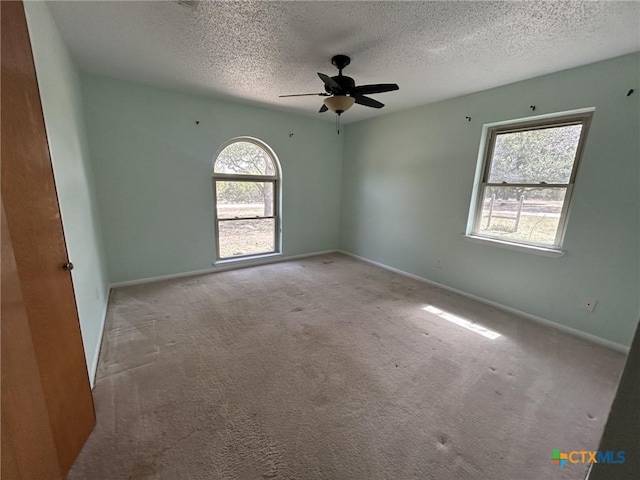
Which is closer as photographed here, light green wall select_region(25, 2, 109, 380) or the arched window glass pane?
light green wall select_region(25, 2, 109, 380)

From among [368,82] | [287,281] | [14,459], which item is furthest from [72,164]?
[368,82]

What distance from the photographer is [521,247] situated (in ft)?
9.38

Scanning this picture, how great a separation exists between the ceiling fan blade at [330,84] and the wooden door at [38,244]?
1686mm

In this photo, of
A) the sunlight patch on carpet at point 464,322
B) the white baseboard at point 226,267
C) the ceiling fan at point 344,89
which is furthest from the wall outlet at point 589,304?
the white baseboard at point 226,267

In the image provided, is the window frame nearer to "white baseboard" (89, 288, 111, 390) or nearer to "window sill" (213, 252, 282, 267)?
"window sill" (213, 252, 282, 267)

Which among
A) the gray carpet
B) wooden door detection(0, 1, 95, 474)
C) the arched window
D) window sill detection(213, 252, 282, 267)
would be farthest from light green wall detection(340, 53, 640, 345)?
wooden door detection(0, 1, 95, 474)

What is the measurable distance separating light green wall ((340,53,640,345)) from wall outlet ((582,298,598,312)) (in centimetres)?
3

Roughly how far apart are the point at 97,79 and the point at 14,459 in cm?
355

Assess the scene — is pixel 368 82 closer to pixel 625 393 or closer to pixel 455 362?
pixel 455 362

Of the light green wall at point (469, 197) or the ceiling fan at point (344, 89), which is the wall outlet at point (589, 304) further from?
the ceiling fan at point (344, 89)

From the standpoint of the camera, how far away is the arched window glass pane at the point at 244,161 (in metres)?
3.93

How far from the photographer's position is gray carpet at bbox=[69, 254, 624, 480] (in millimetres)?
1323

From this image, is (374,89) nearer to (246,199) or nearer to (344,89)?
(344,89)

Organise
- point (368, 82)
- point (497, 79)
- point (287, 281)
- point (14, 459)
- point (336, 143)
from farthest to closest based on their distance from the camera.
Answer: point (336, 143), point (287, 281), point (368, 82), point (497, 79), point (14, 459)
